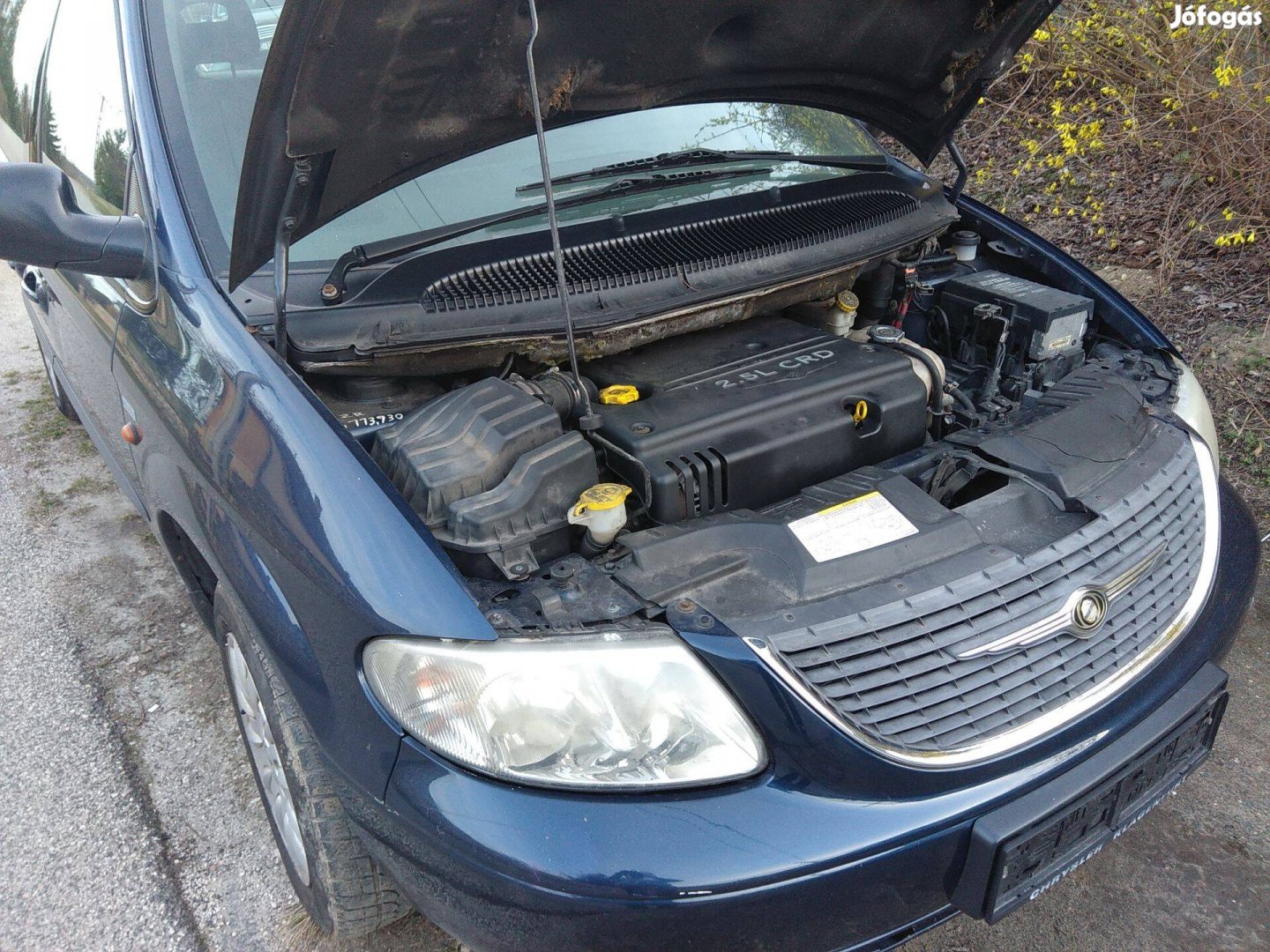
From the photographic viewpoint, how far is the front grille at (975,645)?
1.46 meters

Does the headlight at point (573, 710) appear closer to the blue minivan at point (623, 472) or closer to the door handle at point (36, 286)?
the blue minivan at point (623, 472)

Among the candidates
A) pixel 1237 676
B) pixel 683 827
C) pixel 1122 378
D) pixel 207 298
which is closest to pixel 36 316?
pixel 207 298

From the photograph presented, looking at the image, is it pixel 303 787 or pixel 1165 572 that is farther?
pixel 1165 572

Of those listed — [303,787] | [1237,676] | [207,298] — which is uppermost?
[207,298]

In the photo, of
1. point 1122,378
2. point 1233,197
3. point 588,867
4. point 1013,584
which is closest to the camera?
point 588,867

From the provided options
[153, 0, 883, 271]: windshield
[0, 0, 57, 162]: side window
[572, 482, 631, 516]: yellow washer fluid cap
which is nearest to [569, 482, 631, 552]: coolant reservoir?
[572, 482, 631, 516]: yellow washer fluid cap

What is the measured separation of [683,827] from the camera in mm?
1339

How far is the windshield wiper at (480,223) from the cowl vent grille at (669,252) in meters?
0.14

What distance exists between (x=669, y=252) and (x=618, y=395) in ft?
1.34

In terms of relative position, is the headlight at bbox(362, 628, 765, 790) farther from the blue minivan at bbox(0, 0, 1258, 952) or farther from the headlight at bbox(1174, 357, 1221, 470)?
the headlight at bbox(1174, 357, 1221, 470)

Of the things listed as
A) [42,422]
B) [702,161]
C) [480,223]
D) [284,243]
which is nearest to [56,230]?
[284,243]

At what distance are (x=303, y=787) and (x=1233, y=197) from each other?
4.69m

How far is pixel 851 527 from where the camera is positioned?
1.68 meters

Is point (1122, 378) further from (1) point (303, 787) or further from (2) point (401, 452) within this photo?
(1) point (303, 787)
